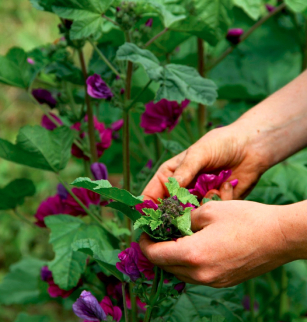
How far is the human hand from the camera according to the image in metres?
0.70

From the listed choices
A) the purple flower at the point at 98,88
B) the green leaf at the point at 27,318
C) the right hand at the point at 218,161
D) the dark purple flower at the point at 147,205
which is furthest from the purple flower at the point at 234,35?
the green leaf at the point at 27,318

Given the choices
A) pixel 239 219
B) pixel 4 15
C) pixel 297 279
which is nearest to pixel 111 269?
pixel 239 219

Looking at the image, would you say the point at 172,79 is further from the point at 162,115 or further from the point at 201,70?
the point at 201,70

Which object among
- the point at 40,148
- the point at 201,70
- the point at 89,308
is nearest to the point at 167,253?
the point at 89,308

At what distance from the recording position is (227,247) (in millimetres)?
708

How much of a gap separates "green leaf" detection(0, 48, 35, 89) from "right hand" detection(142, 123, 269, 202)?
0.40 meters

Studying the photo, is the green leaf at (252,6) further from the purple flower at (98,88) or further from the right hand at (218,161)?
the purple flower at (98,88)

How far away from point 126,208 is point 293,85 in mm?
581

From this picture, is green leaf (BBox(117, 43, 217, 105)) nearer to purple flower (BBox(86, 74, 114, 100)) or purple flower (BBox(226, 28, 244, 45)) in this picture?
purple flower (BBox(86, 74, 114, 100))

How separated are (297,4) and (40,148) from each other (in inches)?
27.9

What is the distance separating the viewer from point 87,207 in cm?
107

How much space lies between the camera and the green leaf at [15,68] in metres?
1.04

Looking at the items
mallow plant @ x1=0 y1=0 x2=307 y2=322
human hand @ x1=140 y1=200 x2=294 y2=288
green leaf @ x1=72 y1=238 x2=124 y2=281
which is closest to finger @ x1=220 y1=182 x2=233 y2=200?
mallow plant @ x1=0 y1=0 x2=307 y2=322

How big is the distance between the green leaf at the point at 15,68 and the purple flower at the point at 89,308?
1.76 feet
